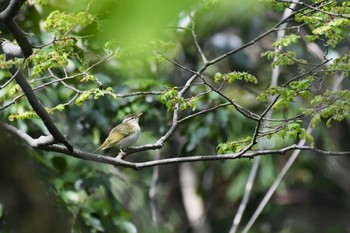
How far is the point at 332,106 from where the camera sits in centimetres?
313

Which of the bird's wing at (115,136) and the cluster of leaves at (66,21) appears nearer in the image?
the cluster of leaves at (66,21)

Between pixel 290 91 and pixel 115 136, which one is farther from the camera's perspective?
pixel 115 136

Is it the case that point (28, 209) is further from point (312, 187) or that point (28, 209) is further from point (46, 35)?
point (312, 187)

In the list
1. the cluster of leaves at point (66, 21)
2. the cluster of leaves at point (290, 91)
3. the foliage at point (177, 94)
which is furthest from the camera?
the cluster of leaves at point (290, 91)

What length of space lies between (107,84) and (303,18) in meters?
2.10

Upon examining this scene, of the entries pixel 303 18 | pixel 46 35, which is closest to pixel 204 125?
pixel 46 35

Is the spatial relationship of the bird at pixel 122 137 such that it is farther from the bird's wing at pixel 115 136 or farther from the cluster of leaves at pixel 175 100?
the cluster of leaves at pixel 175 100

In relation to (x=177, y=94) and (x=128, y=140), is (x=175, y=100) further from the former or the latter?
(x=128, y=140)

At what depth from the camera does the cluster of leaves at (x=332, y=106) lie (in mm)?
3117

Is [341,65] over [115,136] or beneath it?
beneath

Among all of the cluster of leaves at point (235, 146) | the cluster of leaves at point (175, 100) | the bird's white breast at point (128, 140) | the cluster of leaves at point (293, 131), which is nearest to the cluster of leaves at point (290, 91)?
the cluster of leaves at point (293, 131)

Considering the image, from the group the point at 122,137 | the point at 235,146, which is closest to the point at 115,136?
the point at 122,137

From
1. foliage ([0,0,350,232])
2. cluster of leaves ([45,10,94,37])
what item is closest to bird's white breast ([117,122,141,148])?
foliage ([0,0,350,232])

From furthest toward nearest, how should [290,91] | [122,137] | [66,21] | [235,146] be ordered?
[122,137] → [235,146] → [290,91] → [66,21]
